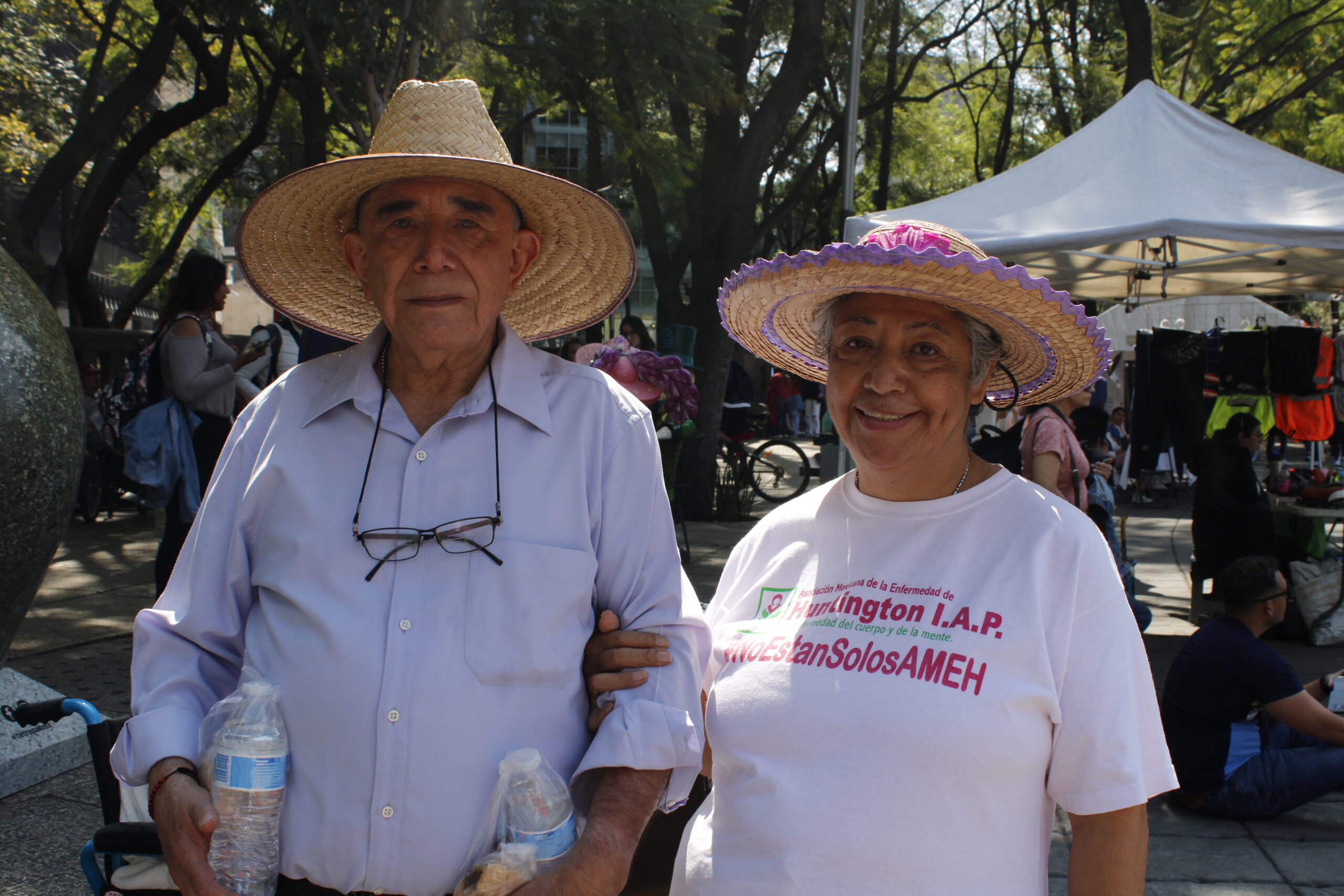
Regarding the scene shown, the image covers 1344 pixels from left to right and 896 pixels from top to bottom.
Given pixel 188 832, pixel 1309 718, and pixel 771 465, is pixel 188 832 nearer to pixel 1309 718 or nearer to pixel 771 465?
pixel 1309 718

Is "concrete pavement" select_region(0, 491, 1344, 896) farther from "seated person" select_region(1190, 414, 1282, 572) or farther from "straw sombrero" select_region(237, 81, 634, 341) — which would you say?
"straw sombrero" select_region(237, 81, 634, 341)

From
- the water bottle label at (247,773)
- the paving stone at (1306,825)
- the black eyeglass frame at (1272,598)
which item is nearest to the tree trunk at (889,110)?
the black eyeglass frame at (1272,598)

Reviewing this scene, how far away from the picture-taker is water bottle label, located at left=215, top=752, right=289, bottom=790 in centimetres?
164

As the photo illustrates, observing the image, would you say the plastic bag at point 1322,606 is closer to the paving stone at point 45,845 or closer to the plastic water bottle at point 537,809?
the plastic water bottle at point 537,809

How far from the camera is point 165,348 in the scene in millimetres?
5344

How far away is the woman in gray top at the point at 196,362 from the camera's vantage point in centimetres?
527

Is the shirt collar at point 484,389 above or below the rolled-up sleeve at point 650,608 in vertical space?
above

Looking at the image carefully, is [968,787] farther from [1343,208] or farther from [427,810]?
[1343,208]

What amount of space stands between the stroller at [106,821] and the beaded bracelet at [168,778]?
3.1 inches

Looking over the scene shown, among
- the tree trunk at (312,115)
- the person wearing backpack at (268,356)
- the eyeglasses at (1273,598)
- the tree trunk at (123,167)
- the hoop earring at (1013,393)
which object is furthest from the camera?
the tree trunk at (123,167)

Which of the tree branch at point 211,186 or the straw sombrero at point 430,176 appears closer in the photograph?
the straw sombrero at point 430,176

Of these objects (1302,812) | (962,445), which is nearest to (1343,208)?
(1302,812)

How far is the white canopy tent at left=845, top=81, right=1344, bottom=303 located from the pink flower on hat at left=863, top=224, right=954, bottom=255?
3.81 m

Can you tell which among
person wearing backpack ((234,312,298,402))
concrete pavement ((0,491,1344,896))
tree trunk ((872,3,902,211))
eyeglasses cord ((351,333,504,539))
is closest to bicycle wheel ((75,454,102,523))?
concrete pavement ((0,491,1344,896))
